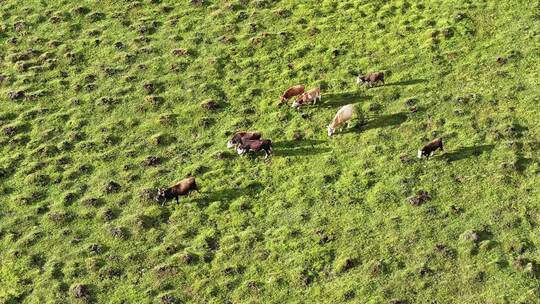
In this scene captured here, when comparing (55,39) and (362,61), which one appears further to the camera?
(55,39)

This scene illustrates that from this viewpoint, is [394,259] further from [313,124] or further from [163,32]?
[163,32]

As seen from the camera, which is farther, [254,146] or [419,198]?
[254,146]

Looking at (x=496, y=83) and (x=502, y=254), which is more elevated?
(x=496, y=83)

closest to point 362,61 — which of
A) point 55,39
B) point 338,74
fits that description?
point 338,74

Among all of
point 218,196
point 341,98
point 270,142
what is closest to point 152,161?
point 218,196

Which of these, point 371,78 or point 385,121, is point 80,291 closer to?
point 385,121

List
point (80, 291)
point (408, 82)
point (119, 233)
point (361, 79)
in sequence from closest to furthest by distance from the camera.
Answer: point (80, 291) → point (119, 233) → point (361, 79) → point (408, 82)

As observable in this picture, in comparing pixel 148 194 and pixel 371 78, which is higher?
pixel 371 78
